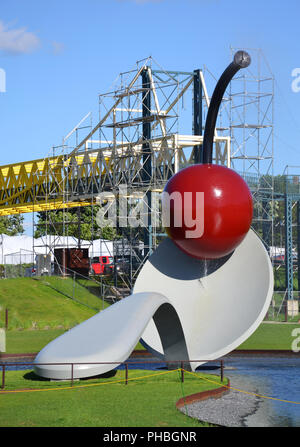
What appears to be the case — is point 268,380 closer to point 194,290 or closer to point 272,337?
point 194,290

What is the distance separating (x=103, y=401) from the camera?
15453 mm

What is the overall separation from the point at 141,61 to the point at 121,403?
3042 centimetres

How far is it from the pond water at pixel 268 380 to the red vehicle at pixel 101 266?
25638mm

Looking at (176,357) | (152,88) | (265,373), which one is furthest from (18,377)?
(152,88)

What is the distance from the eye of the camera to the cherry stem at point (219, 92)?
17469 mm

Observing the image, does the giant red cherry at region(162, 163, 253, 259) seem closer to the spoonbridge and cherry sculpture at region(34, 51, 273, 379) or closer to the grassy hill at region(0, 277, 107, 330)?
the spoonbridge and cherry sculpture at region(34, 51, 273, 379)

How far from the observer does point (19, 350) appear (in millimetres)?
25312

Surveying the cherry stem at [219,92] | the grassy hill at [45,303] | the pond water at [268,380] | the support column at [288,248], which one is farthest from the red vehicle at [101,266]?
the cherry stem at [219,92]

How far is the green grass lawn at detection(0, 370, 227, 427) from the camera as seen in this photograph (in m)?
13.8

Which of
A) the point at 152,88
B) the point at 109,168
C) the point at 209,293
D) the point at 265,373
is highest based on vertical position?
the point at 152,88

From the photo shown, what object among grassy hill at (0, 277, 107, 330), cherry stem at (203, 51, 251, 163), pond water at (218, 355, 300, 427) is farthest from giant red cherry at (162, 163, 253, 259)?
grassy hill at (0, 277, 107, 330)

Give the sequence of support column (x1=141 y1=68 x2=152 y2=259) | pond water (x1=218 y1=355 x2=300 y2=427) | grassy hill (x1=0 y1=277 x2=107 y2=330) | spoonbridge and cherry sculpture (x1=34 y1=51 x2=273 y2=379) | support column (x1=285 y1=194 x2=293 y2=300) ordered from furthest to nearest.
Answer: support column (x1=285 y1=194 x2=293 y2=300) < support column (x1=141 y1=68 x2=152 y2=259) < grassy hill (x1=0 y1=277 x2=107 y2=330) < spoonbridge and cherry sculpture (x1=34 y1=51 x2=273 y2=379) < pond water (x1=218 y1=355 x2=300 y2=427)

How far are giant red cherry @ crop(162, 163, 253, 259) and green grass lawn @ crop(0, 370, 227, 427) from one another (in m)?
3.33

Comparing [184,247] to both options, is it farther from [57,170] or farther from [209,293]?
[57,170]
